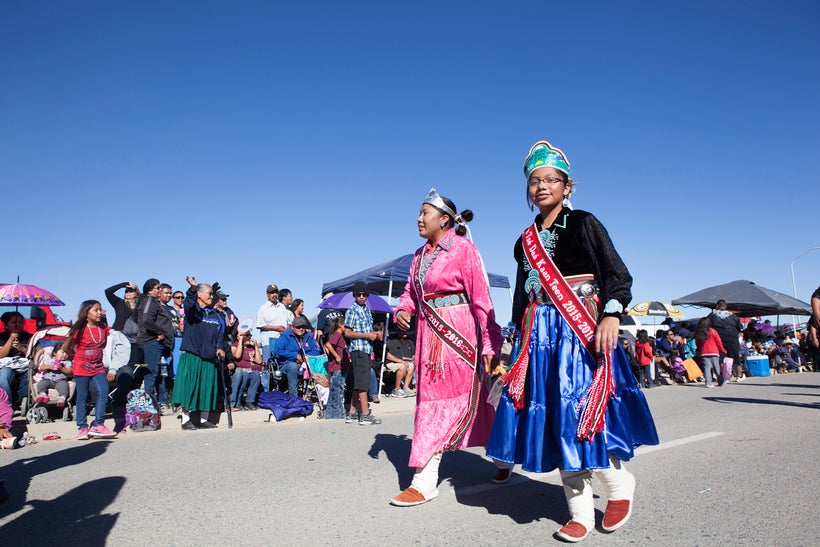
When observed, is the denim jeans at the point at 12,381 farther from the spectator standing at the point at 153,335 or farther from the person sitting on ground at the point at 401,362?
the person sitting on ground at the point at 401,362

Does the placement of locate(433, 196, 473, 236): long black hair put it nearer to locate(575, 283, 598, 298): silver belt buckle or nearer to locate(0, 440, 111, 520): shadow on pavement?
locate(575, 283, 598, 298): silver belt buckle

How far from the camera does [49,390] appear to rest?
8930 mm

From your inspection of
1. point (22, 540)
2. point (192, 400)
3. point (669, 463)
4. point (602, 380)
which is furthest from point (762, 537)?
point (192, 400)

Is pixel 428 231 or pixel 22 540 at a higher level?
pixel 428 231

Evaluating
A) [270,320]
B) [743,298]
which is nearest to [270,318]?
[270,320]

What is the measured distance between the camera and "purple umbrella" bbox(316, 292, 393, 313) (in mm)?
14906

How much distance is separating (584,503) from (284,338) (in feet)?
27.1

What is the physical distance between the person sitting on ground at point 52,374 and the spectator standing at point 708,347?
13793mm

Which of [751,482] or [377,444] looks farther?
[377,444]

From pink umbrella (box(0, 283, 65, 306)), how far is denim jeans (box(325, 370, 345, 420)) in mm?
6701

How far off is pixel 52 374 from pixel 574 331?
868 centimetres

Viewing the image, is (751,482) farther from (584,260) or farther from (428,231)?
(428,231)

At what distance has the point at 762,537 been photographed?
296 cm

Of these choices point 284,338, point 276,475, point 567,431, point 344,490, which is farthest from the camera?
point 284,338
